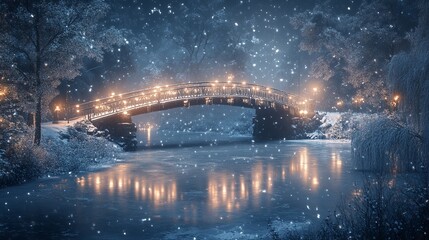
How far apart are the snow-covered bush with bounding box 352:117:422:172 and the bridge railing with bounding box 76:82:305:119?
73.2 ft

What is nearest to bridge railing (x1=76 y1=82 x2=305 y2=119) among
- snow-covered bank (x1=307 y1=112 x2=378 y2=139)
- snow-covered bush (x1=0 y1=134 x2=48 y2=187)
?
snow-covered bank (x1=307 y1=112 x2=378 y2=139)

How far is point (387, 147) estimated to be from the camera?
892 inches

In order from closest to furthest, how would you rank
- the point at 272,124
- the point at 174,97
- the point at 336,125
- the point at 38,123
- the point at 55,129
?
the point at 38,123 → the point at 55,129 → the point at 174,97 → the point at 336,125 → the point at 272,124

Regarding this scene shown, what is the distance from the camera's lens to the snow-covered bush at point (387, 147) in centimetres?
2131

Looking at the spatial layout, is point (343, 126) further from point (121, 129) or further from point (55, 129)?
point (55, 129)

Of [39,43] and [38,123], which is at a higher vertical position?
[39,43]

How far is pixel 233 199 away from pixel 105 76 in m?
38.2

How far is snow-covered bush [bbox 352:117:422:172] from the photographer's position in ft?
69.9

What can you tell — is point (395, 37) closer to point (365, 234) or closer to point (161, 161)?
point (161, 161)

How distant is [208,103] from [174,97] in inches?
154

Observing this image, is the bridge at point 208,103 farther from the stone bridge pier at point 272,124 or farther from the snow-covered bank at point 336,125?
the snow-covered bank at point 336,125

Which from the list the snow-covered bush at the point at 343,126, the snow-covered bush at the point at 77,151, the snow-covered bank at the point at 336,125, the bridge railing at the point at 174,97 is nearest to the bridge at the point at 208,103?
the bridge railing at the point at 174,97

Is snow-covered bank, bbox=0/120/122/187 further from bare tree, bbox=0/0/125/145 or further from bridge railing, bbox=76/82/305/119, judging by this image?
bridge railing, bbox=76/82/305/119

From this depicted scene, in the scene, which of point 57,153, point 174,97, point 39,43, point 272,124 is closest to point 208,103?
point 174,97
